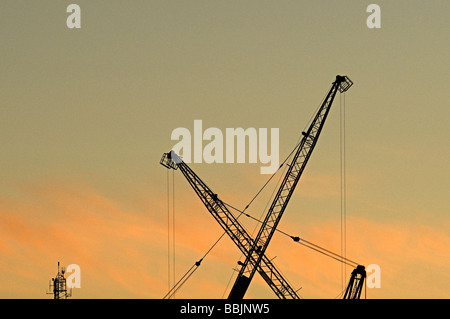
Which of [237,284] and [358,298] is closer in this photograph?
[358,298]
